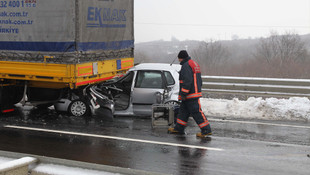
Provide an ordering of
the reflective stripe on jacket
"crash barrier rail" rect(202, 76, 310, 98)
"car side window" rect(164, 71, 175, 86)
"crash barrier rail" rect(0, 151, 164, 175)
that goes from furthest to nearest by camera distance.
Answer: "crash barrier rail" rect(202, 76, 310, 98)
"car side window" rect(164, 71, 175, 86)
the reflective stripe on jacket
"crash barrier rail" rect(0, 151, 164, 175)

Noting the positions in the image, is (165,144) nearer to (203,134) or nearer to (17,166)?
(203,134)

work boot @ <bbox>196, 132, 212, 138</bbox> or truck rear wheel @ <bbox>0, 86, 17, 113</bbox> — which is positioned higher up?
truck rear wheel @ <bbox>0, 86, 17, 113</bbox>

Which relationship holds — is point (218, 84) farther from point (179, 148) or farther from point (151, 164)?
point (151, 164)

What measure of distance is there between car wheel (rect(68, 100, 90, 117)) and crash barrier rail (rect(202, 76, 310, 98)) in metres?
5.62

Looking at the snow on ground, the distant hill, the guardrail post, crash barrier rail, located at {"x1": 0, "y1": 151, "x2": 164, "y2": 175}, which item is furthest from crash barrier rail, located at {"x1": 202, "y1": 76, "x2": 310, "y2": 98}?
the distant hill

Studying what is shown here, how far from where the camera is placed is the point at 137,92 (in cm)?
1022

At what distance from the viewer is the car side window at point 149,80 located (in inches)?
405

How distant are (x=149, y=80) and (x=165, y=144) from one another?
10.0 ft

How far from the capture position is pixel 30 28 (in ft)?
31.3

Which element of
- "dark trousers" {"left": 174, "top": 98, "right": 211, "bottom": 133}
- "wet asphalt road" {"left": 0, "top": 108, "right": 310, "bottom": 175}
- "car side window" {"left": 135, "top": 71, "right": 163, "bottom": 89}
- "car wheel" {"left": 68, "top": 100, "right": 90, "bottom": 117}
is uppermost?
"car side window" {"left": 135, "top": 71, "right": 163, "bottom": 89}

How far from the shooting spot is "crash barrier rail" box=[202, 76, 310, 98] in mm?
13461

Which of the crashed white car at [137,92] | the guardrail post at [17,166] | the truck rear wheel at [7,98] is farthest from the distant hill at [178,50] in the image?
the guardrail post at [17,166]

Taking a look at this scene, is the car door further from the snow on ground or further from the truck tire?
the truck tire

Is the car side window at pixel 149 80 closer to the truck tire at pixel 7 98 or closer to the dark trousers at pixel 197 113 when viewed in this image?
the dark trousers at pixel 197 113
